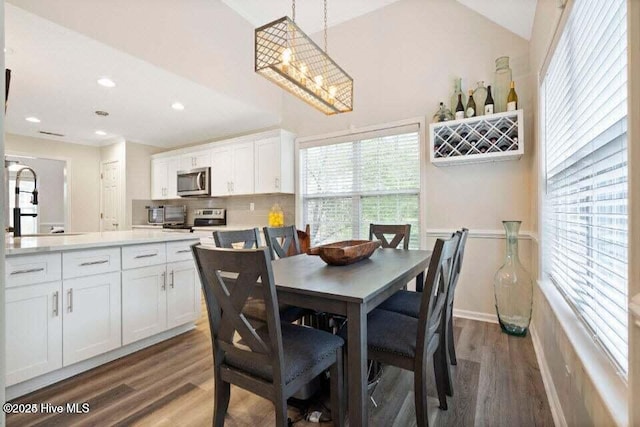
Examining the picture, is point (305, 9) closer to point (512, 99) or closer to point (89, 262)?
point (512, 99)

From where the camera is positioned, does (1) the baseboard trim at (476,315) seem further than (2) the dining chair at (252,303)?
Yes

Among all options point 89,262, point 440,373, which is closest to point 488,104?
point 440,373

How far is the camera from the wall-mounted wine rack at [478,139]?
269cm

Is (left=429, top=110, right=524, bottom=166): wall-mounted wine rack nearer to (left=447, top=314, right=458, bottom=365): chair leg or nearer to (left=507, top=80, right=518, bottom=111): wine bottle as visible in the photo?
(left=507, top=80, right=518, bottom=111): wine bottle

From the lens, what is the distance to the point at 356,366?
4.09 ft

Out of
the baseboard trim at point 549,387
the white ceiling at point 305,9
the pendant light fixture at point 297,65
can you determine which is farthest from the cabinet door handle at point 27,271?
the white ceiling at point 305,9

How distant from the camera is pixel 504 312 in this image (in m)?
2.80

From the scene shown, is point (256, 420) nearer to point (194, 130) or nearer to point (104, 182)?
point (194, 130)

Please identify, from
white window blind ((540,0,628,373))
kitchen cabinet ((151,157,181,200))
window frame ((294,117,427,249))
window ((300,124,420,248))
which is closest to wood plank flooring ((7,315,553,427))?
white window blind ((540,0,628,373))

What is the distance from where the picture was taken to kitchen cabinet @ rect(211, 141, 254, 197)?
4476 mm

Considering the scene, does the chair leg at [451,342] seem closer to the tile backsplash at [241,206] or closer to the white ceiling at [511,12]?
the white ceiling at [511,12]

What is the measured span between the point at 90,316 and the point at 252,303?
1.39 metres

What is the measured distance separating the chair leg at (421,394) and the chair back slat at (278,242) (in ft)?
4.48

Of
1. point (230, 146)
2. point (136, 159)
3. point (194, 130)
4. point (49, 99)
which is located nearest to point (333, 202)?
point (230, 146)
